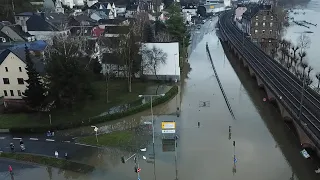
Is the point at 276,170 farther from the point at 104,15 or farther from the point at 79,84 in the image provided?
the point at 104,15

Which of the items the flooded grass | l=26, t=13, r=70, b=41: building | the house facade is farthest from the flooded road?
l=26, t=13, r=70, b=41: building

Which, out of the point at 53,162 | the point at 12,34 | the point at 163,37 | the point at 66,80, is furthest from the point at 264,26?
the point at 53,162

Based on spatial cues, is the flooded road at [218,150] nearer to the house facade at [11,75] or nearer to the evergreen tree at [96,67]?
the evergreen tree at [96,67]

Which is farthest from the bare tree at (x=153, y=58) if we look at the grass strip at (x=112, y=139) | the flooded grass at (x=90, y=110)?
the grass strip at (x=112, y=139)

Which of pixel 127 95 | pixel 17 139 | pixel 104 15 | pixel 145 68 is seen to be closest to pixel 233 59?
pixel 145 68

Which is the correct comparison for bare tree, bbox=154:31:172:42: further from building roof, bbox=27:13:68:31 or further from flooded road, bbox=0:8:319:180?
building roof, bbox=27:13:68:31

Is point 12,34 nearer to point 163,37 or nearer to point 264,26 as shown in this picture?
point 163,37

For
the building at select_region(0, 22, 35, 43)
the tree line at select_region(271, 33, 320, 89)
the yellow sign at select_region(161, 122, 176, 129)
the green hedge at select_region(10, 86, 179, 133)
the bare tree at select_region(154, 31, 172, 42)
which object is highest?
the building at select_region(0, 22, 35, 43)
